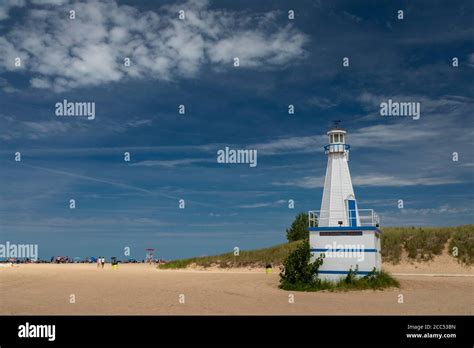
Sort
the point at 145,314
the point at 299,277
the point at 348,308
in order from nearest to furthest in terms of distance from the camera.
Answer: the point at 145,314 → the point at 348,308 → the point at 299,277

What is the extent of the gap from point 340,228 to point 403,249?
2715 cm

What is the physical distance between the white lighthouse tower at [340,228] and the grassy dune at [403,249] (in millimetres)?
17672

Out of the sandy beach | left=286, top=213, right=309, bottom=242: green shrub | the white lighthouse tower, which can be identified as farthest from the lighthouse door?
left=286, top=213, right=309, bottom=242: green shrub

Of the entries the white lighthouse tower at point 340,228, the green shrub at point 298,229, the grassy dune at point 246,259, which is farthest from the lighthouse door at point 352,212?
the green shrub at point 298,229

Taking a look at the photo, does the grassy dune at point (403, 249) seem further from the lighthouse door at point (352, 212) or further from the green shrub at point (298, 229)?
the lighthouse door at point (352, 212)

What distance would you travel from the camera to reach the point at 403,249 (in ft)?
165

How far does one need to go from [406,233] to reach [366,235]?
29.2m

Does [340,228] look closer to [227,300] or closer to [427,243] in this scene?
[227,300]

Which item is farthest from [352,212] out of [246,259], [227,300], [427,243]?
[246,259]

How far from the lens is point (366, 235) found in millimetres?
26750
